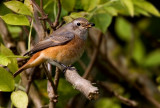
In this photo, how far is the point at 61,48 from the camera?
279cm

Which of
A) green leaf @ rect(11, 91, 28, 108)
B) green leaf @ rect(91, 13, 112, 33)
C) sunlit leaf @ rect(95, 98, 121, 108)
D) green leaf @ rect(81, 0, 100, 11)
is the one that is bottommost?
sunlit leaf @ rect(95, 98, 121, 108)

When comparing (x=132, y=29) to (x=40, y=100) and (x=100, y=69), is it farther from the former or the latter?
(x=40, y=100)

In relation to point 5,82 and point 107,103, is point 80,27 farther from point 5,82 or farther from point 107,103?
point 107,103

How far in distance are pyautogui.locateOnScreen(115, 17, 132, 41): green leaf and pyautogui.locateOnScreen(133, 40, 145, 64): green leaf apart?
0.14 metres

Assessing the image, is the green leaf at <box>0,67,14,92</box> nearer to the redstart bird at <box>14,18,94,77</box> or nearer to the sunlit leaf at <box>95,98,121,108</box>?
the redstart bird at <box>14,18,94,77</box>

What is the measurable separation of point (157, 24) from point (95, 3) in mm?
2192

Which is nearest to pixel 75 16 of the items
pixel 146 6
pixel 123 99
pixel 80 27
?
pixel 80 27

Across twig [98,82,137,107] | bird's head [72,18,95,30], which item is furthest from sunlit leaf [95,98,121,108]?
bird's head [72,18,95,30]

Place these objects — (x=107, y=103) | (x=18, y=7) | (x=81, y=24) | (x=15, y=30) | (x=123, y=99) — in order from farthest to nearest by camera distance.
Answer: (x=107, y=103) → (x=123, y=99) → (x=15, y=30) → (x=81, y=24) → (x=18, y=7)

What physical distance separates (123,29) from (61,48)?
6.54 feet

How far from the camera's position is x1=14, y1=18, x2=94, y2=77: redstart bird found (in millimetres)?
2611

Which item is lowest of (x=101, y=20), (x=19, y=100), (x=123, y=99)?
(x=123, y=99)

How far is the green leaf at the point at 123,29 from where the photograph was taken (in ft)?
15.3

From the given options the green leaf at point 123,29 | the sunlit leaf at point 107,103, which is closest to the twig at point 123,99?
the sunlit leaf at point 107,103
